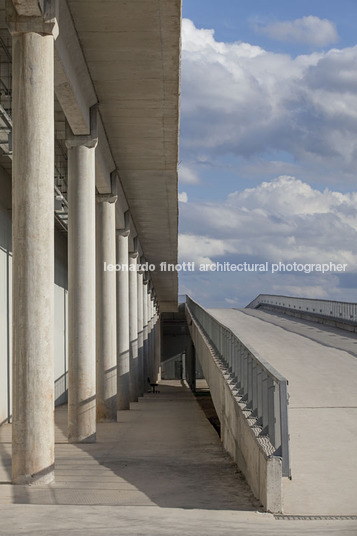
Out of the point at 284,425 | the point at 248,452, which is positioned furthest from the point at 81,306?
the point at 284,425

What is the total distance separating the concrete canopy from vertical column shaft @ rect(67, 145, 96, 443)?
Result: 7.29 ft

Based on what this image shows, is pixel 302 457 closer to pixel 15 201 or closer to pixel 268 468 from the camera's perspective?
pixel 268 468

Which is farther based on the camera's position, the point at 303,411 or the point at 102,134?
the point at 102,134

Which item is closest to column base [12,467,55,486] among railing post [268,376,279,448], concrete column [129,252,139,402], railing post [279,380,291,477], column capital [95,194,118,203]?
railing post [268,376,279,448]

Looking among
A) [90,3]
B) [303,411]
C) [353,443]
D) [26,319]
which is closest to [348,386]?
[303,411]

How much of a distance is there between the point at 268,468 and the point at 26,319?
4233 mm

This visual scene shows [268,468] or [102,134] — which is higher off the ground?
[102,134]

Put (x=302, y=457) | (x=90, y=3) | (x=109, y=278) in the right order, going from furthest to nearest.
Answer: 1. (x=109, y=278)
2. (x=90, y=3)
3. (x=302, y=457)

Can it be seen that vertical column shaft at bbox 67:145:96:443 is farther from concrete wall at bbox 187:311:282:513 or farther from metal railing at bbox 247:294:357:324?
metal railing at bbox 247:294:357:324

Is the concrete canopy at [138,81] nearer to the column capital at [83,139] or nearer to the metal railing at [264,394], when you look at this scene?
the column capital at [83,139]

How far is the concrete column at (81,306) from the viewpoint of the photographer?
16.2 meters

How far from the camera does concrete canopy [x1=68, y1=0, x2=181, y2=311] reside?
14.0 metres

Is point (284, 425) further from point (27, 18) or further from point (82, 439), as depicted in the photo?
point (82, 439)

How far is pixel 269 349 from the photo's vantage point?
23.1 m
